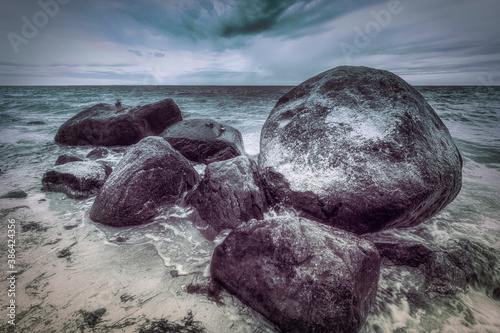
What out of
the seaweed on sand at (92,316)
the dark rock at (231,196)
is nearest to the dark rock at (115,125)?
the dark rock at (231,196)

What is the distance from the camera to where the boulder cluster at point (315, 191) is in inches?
63.4

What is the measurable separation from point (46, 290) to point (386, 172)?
3.32m

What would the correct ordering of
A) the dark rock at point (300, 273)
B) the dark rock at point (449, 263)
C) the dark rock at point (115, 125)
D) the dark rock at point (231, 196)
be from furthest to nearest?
the dark rock at point (115, 125) → the dark rock at point (231, 196) → the dark rock at point (449, 263) → the dark rock at point (300, 273)

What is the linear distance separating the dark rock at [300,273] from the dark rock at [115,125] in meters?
5.37

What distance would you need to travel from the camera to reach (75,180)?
11.6ft

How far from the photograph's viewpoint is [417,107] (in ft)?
9.30

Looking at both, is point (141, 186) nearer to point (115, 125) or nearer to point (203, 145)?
point (203, 145)

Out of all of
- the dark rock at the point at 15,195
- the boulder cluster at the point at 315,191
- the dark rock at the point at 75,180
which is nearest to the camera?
the boulder cluster at the point at 315,191

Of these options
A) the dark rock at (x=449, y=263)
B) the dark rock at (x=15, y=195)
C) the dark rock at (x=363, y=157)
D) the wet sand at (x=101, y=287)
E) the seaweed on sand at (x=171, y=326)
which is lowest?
the dark rock at (x=15, y=195)

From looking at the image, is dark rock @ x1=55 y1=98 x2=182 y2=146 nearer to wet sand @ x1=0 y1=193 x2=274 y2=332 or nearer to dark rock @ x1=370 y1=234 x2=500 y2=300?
wet sand @ x1=0 y1=193 x2=274 y2=332

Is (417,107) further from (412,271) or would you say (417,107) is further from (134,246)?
(134,246)

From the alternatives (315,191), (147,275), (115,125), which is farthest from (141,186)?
(115,125)

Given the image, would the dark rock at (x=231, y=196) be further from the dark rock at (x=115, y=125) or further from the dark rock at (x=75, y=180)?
the dark rock at (x=115, y=125)

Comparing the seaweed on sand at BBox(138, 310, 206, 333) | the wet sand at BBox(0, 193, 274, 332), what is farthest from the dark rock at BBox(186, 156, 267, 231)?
the seaweed on sand at BBox(138, 310, 206, 333)
